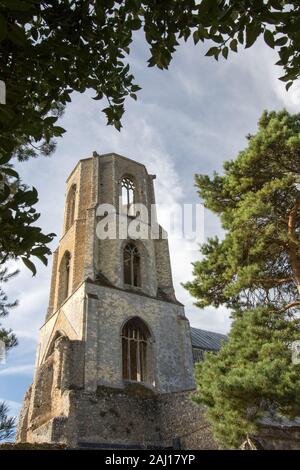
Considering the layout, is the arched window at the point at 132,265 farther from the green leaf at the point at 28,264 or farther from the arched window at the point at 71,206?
the green leaf at the point at 28,264

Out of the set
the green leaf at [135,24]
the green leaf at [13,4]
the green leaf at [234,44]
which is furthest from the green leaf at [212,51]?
the green leaf at [13,4]

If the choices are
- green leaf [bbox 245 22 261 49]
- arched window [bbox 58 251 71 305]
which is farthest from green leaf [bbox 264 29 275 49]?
arched window [bbox 58 251 71 305]

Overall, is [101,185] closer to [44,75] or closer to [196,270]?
[196,270]

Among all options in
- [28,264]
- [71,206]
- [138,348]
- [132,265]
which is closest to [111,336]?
[138,348]

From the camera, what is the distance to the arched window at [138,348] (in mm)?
22000

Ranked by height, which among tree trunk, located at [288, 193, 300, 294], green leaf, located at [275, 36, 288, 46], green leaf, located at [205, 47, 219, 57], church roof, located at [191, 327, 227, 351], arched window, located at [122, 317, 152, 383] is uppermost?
church roof, located at [191, 327, 227, 351]

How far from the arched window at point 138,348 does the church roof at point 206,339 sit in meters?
7.07

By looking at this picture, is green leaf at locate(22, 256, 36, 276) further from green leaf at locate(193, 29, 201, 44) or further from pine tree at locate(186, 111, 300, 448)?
pine tree at locate(186, 111, 300, 448)

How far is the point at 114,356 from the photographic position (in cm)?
2053

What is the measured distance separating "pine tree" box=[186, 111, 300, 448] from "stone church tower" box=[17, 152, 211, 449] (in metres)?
7.32

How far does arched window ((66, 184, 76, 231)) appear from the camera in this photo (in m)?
28.6

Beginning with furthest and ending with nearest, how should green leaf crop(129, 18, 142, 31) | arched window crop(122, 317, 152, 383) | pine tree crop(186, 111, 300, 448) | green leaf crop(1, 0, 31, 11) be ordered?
arched window crop(122, 317, 152, 383)
pine tree crop(186, 111, 300, 448)
green leaf crop(129, 18, 142, 31)
green leaf crop(1, 0, 31, 11)
